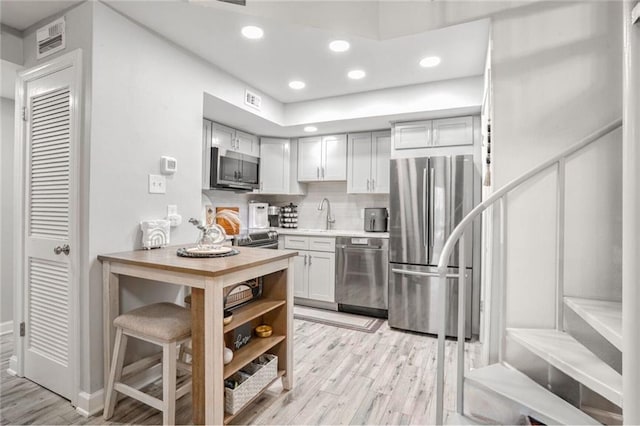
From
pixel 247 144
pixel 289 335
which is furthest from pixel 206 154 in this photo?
pixel 289 335

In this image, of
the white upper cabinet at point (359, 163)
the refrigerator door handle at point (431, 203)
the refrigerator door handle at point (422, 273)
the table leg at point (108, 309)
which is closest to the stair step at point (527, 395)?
the refrigerator door handle at point (422, 273)

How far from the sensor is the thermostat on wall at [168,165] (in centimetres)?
226

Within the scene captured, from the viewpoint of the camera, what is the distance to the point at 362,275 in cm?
361

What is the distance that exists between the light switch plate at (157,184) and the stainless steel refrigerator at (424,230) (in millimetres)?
2139

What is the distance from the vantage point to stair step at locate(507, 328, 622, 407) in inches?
47.1

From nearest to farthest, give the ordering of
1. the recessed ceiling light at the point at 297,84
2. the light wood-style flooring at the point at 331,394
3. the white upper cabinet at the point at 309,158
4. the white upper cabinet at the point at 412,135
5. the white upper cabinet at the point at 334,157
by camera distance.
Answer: the light wood-style flooring at the point at 331,394
the recessed ceiling light at the point at 297,84
the white upper cabinet at the point at 412,135
the white upper cabinet at the point at 334,157
the white upper cabinet at the point at 309,158

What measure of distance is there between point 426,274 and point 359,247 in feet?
2.68

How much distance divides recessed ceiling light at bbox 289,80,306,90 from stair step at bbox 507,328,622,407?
2.69m

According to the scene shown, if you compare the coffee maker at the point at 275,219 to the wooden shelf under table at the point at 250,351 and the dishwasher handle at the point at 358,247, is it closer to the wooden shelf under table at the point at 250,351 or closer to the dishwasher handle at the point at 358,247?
the dishwasher handle at the point at 358,247

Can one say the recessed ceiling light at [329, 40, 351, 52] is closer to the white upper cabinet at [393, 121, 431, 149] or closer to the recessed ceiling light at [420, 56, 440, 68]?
the recessed ceiling light at [420, 56, 440, 68]

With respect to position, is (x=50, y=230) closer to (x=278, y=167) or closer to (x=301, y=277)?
(x=301, y=277)

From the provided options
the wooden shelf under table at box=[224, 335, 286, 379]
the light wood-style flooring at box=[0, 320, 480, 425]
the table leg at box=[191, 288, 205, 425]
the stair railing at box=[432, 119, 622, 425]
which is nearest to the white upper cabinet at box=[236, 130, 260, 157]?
the light wood-style flooring at box=[0, 320, 480, 425]

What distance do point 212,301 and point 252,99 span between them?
2.35m

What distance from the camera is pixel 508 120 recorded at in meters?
1.85
